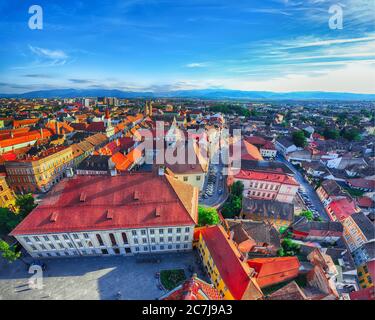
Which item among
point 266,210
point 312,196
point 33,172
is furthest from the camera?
point 312,196

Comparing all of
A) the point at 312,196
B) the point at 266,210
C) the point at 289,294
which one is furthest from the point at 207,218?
the point at 312,196

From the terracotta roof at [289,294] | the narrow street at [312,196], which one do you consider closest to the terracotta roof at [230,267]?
the terracotta roof at [289,294]

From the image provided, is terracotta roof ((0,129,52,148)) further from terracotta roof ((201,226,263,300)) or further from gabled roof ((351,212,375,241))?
gabled roof ((351,212,375,241))

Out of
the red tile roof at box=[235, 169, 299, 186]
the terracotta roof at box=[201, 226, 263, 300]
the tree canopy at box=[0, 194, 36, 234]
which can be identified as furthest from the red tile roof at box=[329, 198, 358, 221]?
the tree canopy at box=[0, 194, 36, 234]

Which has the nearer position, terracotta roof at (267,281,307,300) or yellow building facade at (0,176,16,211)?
terracotta roof at (267,281,307,300)

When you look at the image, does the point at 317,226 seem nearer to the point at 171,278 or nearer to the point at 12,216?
the point at 171,278

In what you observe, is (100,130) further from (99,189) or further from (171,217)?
(171,217)

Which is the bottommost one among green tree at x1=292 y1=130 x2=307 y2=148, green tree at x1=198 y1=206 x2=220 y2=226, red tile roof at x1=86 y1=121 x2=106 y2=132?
green tree at x1=198 y1=206 x2=220 y2=226

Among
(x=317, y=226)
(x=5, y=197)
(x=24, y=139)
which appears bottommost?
(x=317, y=226)
